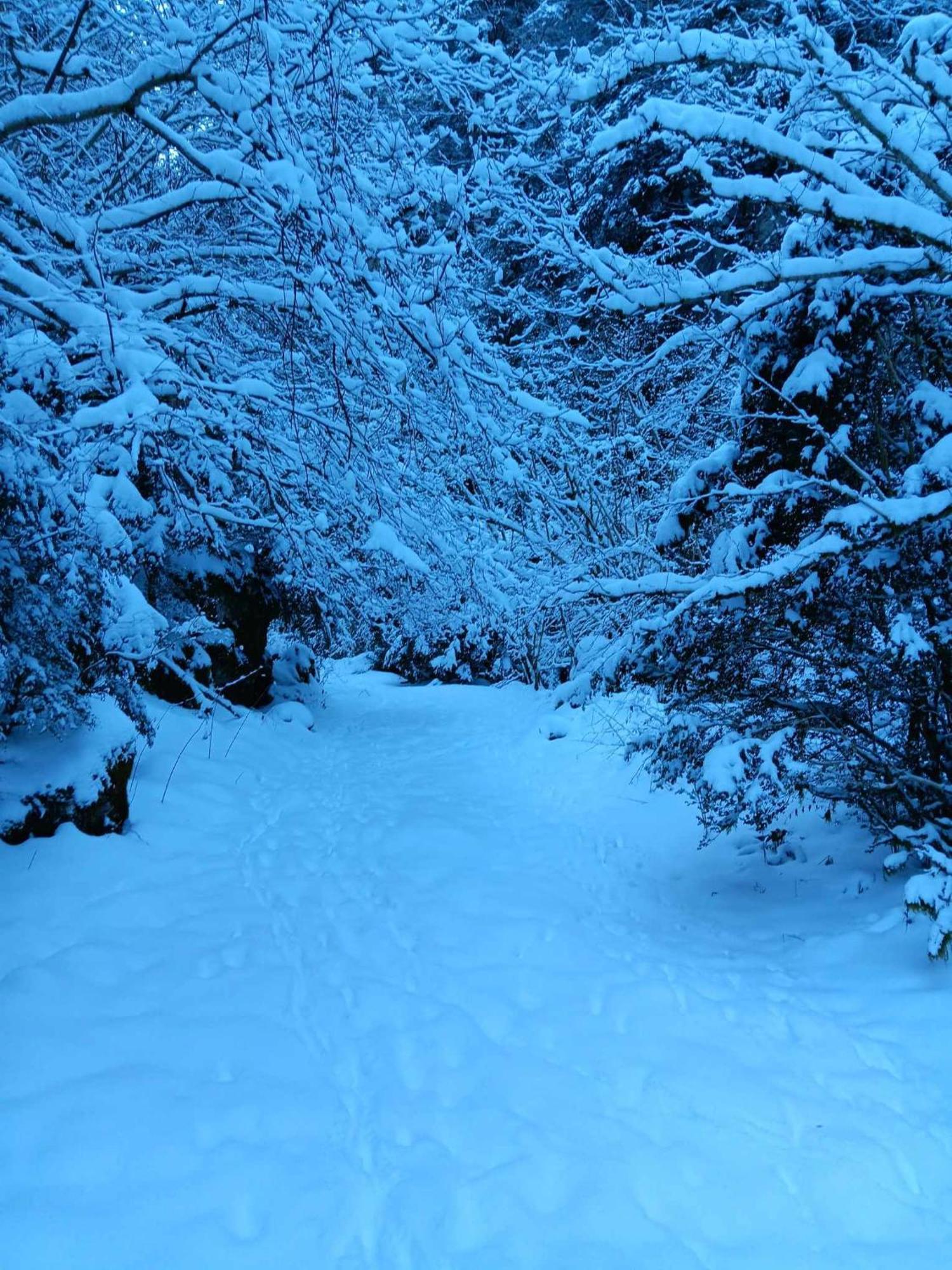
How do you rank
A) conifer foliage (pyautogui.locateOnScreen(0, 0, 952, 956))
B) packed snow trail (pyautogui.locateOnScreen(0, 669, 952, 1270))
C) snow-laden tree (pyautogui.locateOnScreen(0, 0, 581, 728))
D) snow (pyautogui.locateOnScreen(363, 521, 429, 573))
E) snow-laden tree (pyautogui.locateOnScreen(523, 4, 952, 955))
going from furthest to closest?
snow (pyautogui.locateOnScreen(363, 521, 429, 573)) → snow-laden tree (pyautogui.locateOnScreen(523, 4, 952, 955)) → conifer foliage (pyautogui.locateOnScreen(0, 0, 952, 956)) → snow-laden tree (pyautogui.locateOnScreen(0, 0, 581, 728)) → packed snow trail (pyautogui.locateOnScreen(0, 669, 952, 1270))

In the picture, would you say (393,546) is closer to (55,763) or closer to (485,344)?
(485,344)

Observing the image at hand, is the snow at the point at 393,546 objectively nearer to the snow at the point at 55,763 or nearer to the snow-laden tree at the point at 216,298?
the snow-laden tree at the point at 216,298

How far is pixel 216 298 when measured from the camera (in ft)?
13.1

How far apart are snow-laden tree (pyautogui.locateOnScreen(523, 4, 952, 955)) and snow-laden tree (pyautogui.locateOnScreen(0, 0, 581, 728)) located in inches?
38.1

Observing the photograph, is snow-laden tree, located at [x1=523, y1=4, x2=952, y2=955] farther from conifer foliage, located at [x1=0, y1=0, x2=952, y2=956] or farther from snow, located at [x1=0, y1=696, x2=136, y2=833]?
snow, located at [x1=0, y1=696, x2=136, y2=833]

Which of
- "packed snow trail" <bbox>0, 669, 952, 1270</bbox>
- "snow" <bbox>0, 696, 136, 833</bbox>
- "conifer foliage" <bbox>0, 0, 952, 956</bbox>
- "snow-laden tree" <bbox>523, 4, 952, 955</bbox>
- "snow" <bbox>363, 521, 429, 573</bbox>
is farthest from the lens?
"snow" <bbox>0, 696, 136, 833</bbox>

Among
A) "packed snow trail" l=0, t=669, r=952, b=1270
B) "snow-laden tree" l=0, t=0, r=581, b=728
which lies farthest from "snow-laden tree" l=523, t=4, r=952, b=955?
"snow-laden tree" l=0, t=0, r=581, b=728

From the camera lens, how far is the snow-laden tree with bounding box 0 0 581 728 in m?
3.01

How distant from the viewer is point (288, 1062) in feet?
→ 9.56

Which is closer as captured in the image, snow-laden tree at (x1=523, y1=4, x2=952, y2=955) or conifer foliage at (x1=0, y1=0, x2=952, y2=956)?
conifer foliage at (x1=0, y1=0, x2=952, y2=956)

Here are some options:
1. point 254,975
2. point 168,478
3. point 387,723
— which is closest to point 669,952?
point 254,975

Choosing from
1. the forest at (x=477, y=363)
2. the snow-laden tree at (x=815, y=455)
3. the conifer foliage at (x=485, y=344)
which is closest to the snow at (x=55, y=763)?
the forest at (x=477, y=363)

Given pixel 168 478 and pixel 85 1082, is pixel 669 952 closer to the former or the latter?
pixel 85 1082

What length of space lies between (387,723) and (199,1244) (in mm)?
11072
